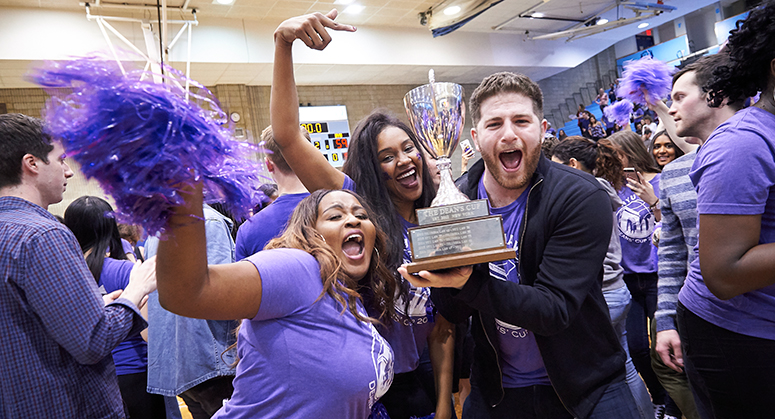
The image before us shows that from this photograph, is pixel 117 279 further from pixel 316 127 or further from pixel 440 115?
pixel 316 127

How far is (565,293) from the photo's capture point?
1425 millimetres

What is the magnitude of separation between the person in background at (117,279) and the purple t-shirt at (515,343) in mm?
1926

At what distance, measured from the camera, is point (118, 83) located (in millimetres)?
811

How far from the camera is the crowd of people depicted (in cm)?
130

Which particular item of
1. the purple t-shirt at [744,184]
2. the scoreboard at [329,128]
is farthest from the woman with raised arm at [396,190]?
the scoreboard at [329,128]

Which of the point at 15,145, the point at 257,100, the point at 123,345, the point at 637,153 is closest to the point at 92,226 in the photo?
the point at 123,345

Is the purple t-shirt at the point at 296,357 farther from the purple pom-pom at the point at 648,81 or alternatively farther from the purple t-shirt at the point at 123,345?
the purple pom-pom at the point at 648,81

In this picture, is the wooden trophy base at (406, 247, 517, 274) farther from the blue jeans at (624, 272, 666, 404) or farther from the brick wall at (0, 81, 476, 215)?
the brick wall at (0, 81, 476, 215)

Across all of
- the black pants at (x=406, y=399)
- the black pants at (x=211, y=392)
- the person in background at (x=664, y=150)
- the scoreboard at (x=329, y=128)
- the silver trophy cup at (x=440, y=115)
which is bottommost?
the black pants at (x=211, y=392)

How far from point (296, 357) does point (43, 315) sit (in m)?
0.86

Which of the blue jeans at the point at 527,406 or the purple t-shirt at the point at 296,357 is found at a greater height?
the purple t-shirt at the point at 296,357

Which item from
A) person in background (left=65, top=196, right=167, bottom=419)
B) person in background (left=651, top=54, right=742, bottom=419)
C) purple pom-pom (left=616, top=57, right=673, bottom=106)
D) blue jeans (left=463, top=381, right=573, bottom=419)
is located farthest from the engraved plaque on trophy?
purple pom-pom (left=616, top=57, right=673, bottom=106)

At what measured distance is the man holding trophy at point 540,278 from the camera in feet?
4.89

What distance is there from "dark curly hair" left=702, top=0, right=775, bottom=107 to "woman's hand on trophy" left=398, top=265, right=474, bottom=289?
3.59ft
